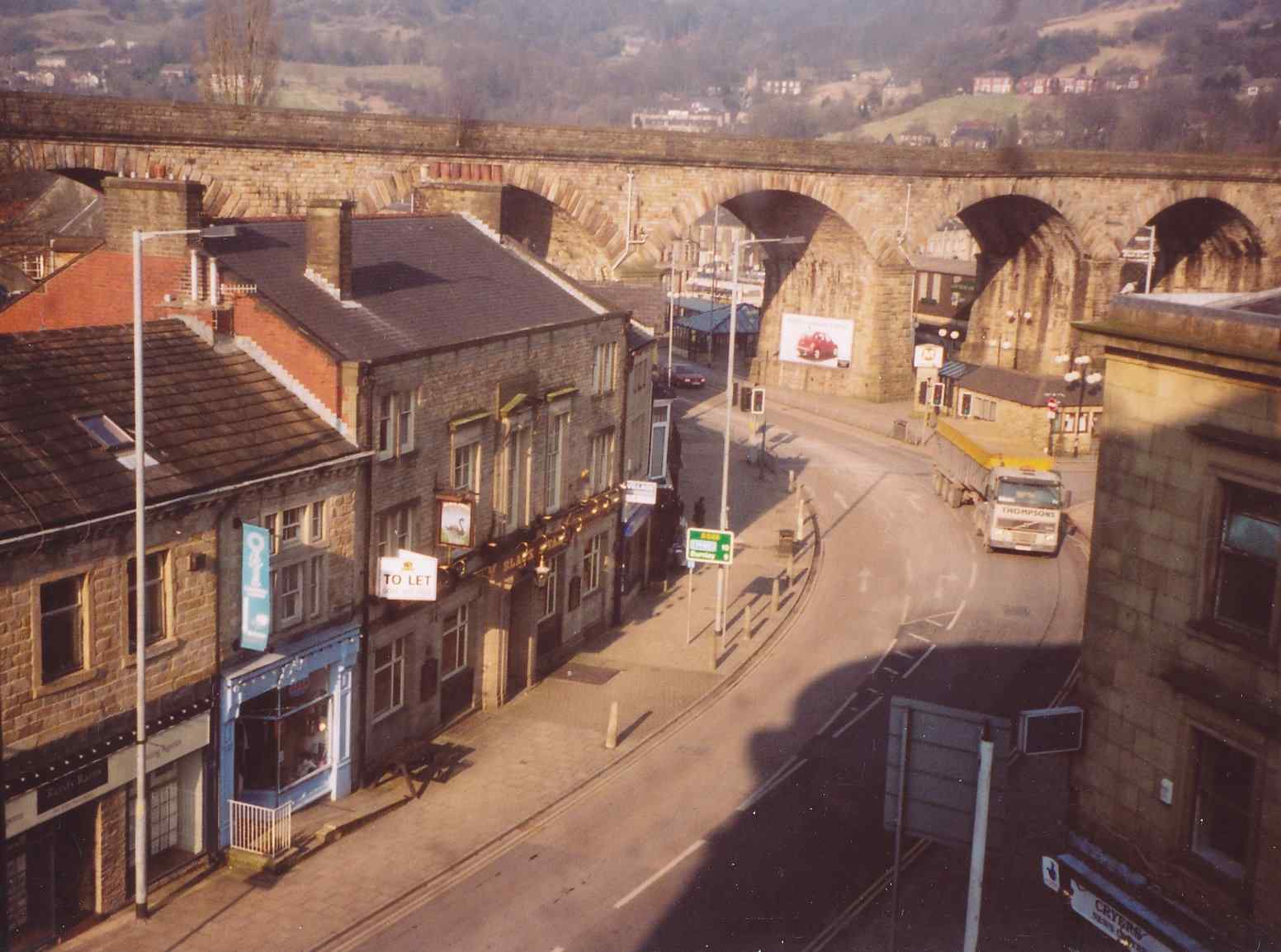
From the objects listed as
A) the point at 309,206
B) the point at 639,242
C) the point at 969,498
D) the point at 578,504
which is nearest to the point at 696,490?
the point at 969,498

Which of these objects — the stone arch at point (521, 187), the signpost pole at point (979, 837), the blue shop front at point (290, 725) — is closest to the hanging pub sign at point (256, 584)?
the blue shop front at point (290, 725)

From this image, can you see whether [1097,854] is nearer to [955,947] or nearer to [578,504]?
[955,947]

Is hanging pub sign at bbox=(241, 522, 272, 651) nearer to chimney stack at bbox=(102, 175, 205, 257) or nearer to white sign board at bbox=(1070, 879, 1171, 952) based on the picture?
chimney stack at bbox=(102, 175, 205, 257)

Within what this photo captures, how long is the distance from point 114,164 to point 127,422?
26.0 m

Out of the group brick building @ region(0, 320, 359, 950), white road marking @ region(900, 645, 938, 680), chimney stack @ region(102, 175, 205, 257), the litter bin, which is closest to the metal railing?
brick building @ region(0, 320, 359, 950)

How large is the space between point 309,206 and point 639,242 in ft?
107

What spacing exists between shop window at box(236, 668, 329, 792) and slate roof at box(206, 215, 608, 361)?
566 cm

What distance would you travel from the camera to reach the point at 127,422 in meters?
21.4

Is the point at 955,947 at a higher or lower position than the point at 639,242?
lower

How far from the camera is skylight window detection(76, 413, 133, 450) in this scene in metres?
20.7

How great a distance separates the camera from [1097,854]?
17953 millimetres

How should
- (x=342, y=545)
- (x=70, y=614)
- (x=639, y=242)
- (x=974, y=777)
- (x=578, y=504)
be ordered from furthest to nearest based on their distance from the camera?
(x=639, y=242)
(x=578, y=504)
(x=342, y=545)
(x=70, y=614)
(x=974, y=777)

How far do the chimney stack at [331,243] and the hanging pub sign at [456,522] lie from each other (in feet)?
14.4

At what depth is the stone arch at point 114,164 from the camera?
141ft
